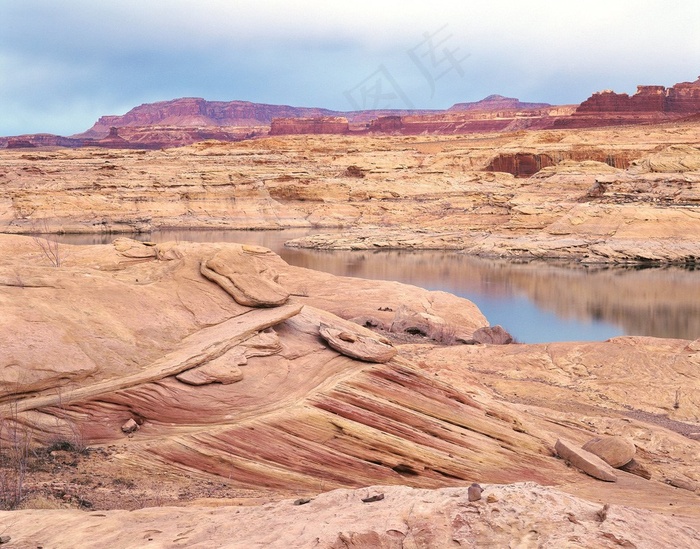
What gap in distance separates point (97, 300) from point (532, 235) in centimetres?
3486

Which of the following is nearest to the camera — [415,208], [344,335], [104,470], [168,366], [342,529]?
[342,529]

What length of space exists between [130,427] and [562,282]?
2614 cm

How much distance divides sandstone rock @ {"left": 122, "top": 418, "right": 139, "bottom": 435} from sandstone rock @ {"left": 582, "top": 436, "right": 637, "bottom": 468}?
4.94 meters

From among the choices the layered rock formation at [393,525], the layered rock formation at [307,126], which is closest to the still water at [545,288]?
the layered rock formation at [393,525]

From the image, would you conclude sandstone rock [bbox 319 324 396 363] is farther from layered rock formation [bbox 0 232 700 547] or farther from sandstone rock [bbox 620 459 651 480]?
sandstone rock [bbox 620 459 651 480]

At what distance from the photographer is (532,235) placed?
39.9m

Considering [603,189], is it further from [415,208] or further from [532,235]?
[415,208]

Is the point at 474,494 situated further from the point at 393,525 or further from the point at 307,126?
the point at 307,126

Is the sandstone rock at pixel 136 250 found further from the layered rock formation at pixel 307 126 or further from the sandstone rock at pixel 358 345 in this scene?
the layered rock formation at pixel 307 126

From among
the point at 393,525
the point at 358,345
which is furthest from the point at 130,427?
the point at 393,525

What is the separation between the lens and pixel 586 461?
7.54 meters

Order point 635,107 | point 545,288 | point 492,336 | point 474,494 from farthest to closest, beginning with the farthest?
point 635,107, point 545,288, point 492,336, point 474,494

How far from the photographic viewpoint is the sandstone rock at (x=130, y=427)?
6465mm

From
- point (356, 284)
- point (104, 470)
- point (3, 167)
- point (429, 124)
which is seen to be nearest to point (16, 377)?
point (104, 470)
